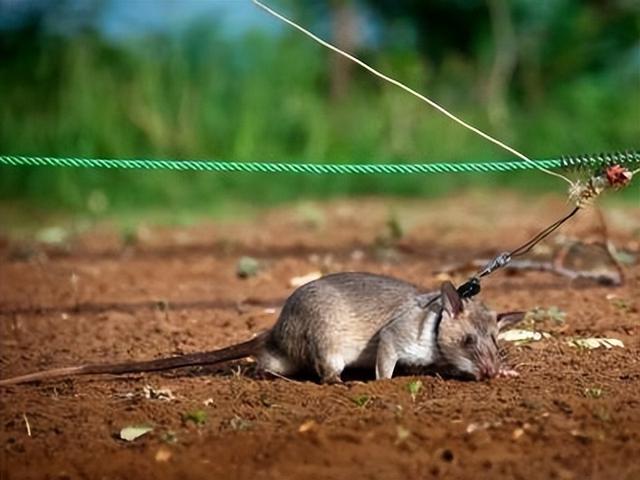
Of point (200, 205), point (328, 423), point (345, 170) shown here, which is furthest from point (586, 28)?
point (328, 423)

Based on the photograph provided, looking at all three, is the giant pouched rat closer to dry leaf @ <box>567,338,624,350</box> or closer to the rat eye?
the rat eye

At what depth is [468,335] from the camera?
16.9 ft

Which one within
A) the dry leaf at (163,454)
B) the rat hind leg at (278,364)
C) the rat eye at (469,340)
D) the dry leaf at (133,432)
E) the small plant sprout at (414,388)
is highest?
the rat eye at (469,340)

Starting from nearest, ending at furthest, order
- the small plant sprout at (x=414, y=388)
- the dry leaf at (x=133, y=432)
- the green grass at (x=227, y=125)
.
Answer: the dry leaf at (x=133, y=432)
the small plant sprout at (x=414, y=388)
the green grass at (x=227, y=125)

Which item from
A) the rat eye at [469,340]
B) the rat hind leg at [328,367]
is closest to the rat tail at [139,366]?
the rat hind leg at [328,367]

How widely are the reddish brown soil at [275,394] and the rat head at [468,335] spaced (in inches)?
3.0

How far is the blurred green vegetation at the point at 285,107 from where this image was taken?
12.0m

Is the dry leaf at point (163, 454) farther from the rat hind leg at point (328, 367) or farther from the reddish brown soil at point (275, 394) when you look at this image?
the rat hind leg at point (328, 367)

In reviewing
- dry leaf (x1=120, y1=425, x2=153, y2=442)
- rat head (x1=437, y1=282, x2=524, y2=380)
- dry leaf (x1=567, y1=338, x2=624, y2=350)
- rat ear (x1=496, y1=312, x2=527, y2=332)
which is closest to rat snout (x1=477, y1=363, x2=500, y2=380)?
rat head (x1=437, y1=282, x2=524, y2=380)

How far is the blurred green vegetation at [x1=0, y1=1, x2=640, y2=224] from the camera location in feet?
39.4

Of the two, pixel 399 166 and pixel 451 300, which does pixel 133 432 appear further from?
pixel 399 166

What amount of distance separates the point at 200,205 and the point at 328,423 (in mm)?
7273

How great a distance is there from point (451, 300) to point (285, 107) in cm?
798

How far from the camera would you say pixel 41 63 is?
1279 cm
